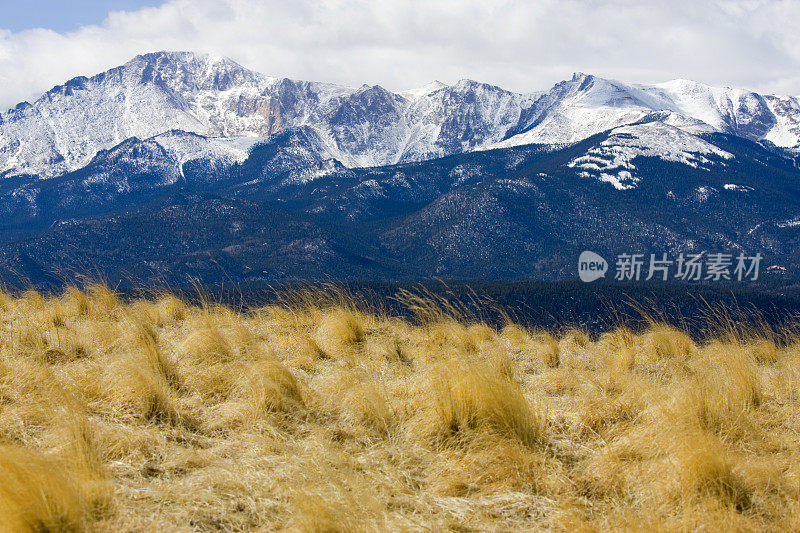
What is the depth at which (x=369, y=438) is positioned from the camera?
6.55m

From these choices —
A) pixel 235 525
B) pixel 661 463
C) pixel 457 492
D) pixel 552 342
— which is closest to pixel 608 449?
pixel 661 463

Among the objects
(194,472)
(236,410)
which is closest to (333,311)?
(236,410)

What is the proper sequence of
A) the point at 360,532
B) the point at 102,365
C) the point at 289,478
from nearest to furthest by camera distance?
the point at 360,532 < the point at 289,478 < the point at 102,365

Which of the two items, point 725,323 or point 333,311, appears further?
point 333,311

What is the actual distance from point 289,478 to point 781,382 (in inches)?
294

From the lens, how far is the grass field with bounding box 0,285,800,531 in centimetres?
491

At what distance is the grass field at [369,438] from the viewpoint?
4914mm

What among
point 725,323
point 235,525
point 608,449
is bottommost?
point 235,525

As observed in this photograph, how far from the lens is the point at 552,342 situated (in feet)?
36.7

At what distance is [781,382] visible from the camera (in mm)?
8672

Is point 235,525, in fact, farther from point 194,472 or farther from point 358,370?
point 358,370

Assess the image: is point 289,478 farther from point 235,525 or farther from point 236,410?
point 236,410

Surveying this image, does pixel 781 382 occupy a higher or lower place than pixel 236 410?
higher

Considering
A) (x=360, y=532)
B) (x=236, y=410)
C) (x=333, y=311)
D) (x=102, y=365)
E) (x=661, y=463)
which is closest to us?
(x=360, y=532)
